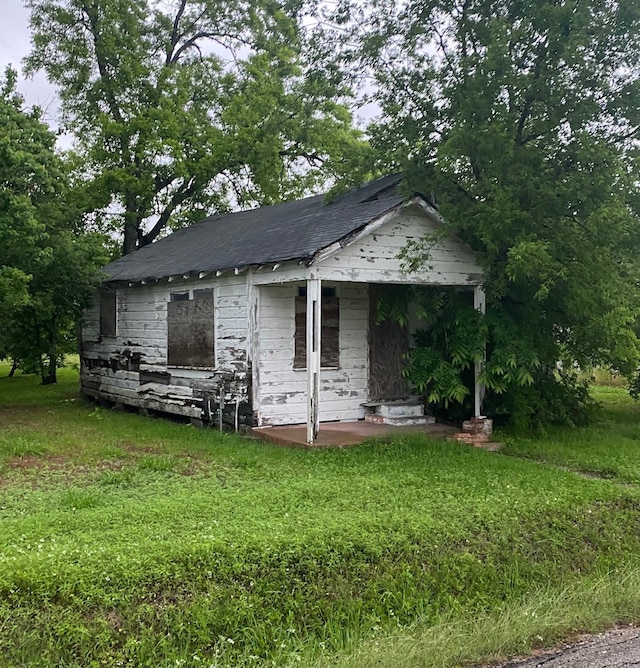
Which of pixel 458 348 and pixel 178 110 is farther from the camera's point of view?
pixel 178 110

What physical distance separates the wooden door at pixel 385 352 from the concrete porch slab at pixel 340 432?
80 cm

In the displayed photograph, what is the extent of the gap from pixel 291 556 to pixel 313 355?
497cm

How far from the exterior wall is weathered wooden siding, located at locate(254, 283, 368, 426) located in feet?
1.14

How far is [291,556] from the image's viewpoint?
17.8 feet

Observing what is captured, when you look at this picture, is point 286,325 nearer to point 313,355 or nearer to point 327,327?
point 327,327

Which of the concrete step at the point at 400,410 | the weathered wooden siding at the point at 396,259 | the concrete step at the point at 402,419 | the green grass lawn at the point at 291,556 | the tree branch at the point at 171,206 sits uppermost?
the tree branch at the point at 171,206

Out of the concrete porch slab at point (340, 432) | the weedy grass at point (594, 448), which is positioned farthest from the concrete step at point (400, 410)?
the weedy grass at point (594, 448)

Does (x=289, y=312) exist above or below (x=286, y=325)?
above

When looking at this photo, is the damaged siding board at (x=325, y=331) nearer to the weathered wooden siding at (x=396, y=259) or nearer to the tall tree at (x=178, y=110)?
the weathered wooden siding at (x=396, y=259)

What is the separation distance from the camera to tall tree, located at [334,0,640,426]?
9.83 m

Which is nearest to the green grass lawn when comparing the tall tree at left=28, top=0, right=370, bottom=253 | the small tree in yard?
the small tree in yard

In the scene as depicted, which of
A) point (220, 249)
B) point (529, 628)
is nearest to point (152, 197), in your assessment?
point (220, 249)

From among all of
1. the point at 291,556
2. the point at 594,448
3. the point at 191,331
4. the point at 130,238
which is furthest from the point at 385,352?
the point at 130,238

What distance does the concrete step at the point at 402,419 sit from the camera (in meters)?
12.4
